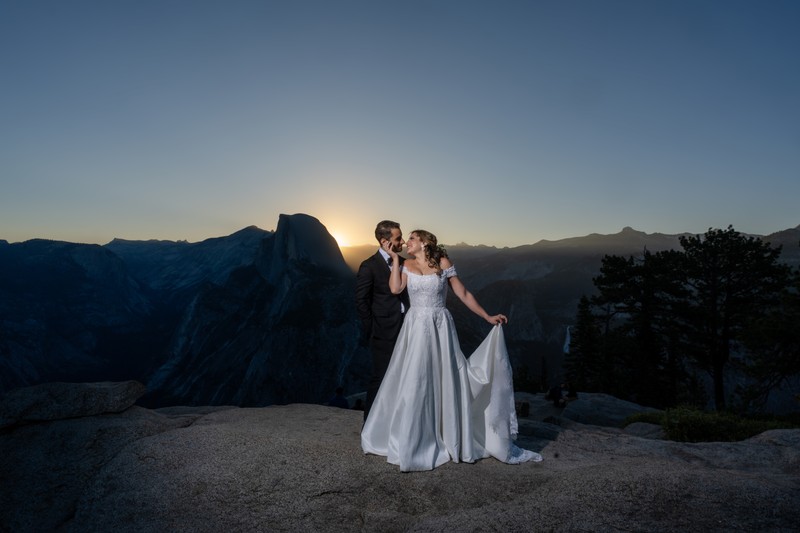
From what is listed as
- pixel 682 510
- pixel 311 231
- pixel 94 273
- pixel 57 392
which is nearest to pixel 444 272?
pixel 682 510

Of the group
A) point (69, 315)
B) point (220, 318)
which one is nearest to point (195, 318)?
point (220, 318)

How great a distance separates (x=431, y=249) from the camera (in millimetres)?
7340

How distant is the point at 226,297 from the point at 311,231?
26444 millimetres

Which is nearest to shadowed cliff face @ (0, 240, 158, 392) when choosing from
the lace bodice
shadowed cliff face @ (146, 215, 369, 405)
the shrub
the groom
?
shadowed cliff face @ (146, 215, 369, 405)

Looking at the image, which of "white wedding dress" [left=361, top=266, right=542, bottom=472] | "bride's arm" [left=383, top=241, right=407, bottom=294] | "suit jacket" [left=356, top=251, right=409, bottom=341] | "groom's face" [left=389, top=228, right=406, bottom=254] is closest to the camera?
"white wedding dress" [left=361, top=266, right=542, bottom=472]

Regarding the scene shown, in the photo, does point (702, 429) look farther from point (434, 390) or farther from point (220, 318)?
point (220, 318)

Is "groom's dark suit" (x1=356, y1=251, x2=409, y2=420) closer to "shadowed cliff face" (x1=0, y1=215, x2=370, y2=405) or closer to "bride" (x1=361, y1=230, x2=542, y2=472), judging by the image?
"bride" (x1=361, y1=230, x2=542, y2=472)

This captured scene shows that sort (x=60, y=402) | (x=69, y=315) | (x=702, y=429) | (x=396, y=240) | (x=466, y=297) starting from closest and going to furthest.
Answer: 1. (x=396, y=240)
2. (x=466, y=297)
3. (x=60, y=402)
4. (x=702, y=429)
5. (x=69, y=315)

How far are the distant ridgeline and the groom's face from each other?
51209 mm

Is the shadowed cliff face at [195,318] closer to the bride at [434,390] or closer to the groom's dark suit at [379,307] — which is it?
the groom's dark suit at [379,307]

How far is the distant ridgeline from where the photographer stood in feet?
267

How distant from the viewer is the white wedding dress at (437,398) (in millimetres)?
6738

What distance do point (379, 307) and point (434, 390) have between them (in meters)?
1.68

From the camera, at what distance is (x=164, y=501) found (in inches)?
233
